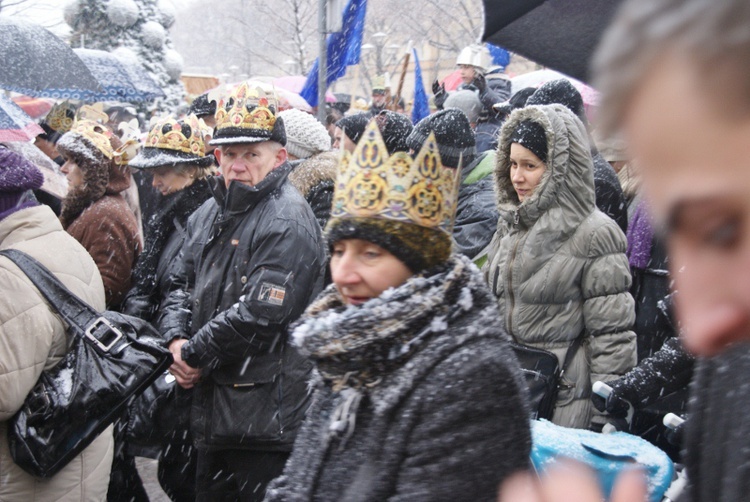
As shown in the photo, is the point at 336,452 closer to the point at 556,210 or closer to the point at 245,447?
the point at 245,447

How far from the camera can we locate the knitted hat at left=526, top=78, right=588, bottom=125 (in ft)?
18.9

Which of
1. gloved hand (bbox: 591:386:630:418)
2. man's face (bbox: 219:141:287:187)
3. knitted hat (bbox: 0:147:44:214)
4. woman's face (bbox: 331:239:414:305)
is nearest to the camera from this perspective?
woman's face (bbox: 331:239:414:305)

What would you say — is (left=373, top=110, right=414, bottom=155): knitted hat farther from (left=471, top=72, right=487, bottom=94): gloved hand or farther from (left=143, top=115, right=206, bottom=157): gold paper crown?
(left=471, top=72, right=487, bottom=94): gloved hand

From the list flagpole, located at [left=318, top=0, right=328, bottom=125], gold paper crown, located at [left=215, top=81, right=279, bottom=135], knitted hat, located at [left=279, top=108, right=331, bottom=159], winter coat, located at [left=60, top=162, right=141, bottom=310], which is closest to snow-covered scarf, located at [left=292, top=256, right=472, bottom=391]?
gold paper crown, located at [left=215, top=81, right=279, bottom=135]

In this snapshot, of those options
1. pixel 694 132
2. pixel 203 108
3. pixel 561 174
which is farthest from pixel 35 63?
pixel 694 132

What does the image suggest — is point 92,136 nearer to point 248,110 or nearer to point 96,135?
point 96,135

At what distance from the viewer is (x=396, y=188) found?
2.51m

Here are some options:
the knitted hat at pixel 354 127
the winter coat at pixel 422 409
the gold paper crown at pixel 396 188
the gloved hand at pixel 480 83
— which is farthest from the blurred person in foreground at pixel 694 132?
the gloved hand at pixel 480 83

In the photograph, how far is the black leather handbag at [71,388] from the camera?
3537 millimetres

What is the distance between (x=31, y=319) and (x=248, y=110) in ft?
5.26

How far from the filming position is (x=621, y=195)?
5371 millimetres

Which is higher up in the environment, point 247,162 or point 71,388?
point 247,162

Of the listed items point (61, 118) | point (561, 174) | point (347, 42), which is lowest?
point (61, 118)

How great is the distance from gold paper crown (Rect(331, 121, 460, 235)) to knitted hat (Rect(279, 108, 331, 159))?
12.4ft
